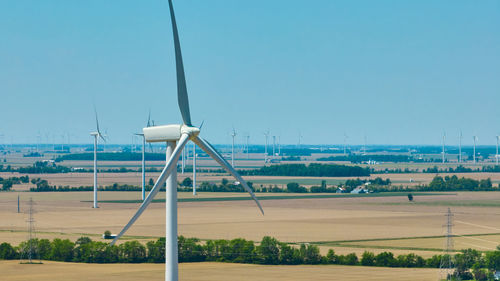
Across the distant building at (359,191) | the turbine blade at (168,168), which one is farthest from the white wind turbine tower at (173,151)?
the distant building at (359,191)

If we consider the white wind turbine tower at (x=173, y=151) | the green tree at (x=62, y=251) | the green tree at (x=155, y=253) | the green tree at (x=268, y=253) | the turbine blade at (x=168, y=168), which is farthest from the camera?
the green tree at (x=62, y=251)

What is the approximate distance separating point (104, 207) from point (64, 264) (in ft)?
185

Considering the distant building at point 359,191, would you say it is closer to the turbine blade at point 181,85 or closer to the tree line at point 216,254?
the tree line at point 216,254

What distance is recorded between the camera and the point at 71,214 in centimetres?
11650

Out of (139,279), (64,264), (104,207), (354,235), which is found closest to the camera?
(139,279)

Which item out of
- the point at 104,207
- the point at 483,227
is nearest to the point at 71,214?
the point at 104,207

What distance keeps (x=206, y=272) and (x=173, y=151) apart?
2799 centimetres

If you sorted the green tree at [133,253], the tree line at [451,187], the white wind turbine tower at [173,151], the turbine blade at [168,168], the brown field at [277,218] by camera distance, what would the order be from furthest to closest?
the tree line at [451,187] → the brown field at [277,218] → the green tree at [133,253] → the white wind turbine tower at [173,151] → the turbine blade at [168,168]

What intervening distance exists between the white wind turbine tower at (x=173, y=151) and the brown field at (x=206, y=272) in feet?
76.8

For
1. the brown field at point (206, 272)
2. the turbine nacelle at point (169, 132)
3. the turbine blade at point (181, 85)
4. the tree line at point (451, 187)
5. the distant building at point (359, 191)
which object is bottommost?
the brown field at point (206, 272)

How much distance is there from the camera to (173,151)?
4041cm

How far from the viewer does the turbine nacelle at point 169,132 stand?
40.2 metres

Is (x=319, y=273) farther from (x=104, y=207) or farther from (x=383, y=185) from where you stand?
(x=383, y=185)

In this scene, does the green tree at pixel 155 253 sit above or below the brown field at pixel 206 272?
above
